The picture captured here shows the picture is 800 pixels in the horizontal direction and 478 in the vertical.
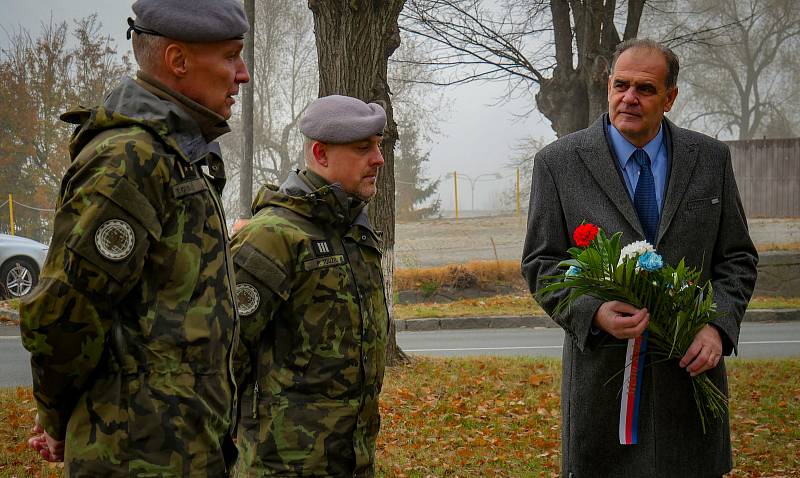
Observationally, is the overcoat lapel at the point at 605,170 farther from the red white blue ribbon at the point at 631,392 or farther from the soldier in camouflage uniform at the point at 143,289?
the soldier in camouflage uniform at the point at 143,289

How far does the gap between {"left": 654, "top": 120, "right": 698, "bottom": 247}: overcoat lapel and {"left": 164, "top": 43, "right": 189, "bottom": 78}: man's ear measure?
70.9 inches

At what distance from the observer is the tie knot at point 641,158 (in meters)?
3.49

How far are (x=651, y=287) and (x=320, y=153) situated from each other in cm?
138

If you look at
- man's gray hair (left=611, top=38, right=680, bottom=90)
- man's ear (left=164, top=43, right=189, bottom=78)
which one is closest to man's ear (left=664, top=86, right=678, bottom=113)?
man's gray hair (left=611, top=38, right=680, bottom=90)

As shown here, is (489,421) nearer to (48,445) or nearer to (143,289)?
(48,445)

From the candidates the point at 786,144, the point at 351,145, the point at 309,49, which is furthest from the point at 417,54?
the point at 351,145

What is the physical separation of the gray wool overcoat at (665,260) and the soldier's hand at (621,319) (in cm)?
4

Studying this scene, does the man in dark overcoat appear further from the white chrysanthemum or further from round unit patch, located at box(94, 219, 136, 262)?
round unit patch, located at box(94, 219, 136, 262)

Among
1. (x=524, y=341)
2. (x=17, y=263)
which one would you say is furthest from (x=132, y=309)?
(x=17, y=263)

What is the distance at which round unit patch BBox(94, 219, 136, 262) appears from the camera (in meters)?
2.15

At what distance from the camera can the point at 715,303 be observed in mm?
3297

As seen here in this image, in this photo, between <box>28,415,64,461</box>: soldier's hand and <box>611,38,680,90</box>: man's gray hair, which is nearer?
<box>28,415,64,461</box>: soldier's hand

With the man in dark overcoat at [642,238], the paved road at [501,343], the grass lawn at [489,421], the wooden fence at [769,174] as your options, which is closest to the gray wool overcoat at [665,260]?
the man in dark overcoat at [642,238]

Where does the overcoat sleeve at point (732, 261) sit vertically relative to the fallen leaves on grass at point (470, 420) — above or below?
above
